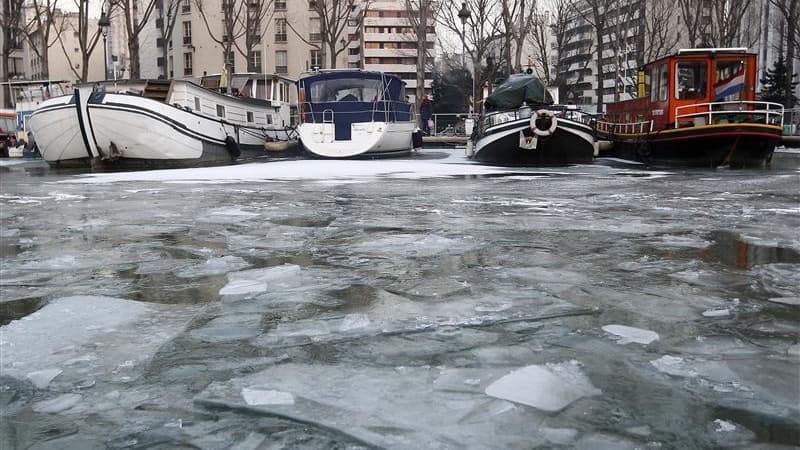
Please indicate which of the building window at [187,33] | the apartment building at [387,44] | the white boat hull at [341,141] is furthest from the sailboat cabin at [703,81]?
the apartment building at [387,44]

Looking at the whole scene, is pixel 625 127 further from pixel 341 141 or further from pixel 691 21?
pixel 691 21

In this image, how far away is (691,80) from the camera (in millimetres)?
17344


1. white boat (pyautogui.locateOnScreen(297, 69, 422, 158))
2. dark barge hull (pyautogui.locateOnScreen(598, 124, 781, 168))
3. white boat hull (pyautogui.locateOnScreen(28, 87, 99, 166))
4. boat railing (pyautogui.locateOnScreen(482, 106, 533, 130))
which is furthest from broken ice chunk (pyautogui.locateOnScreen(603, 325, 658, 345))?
white boat (pyautogui.locateOnScreen(297, 69, 422, 158))

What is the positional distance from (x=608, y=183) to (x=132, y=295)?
947cm

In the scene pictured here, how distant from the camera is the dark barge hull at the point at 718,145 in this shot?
15898 millimetres

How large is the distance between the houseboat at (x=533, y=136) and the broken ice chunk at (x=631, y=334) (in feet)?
46.8

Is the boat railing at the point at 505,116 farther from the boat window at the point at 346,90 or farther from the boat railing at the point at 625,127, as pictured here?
the boat window at the point at 346,90

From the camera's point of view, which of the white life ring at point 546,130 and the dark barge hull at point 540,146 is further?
the dark barge hull at point 540,146

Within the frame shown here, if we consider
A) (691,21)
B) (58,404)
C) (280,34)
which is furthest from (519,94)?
(280,34)

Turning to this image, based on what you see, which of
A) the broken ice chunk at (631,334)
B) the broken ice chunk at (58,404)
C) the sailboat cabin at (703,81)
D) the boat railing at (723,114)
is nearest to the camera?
the broken ice chunk at (58,404)

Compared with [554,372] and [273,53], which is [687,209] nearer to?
[554,372]

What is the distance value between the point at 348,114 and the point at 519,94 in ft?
15.8

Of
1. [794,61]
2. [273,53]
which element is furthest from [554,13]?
[273,53]

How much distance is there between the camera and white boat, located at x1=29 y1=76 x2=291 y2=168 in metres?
17.7
